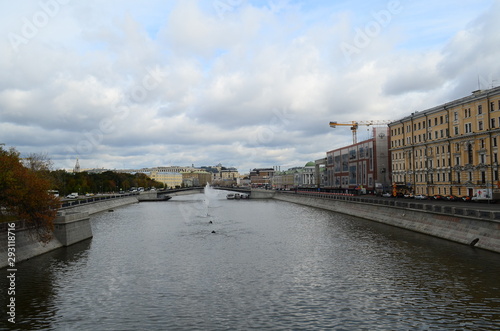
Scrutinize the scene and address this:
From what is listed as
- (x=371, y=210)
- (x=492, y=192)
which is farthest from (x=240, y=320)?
(x=492, y=192)

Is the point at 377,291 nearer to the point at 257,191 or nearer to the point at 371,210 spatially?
the point at 371,210

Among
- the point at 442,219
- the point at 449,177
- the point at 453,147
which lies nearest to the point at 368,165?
the point at 449,177

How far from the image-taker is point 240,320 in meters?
21.6

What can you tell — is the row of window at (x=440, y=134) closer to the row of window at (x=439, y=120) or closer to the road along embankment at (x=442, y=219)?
the row of window at (x=439, y=120)

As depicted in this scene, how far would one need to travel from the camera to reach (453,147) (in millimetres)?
79000

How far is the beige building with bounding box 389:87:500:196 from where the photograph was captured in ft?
222

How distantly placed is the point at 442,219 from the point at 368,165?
79.5 meters

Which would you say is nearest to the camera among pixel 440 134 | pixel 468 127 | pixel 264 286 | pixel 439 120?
pixel 264 286

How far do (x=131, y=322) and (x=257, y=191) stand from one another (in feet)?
519

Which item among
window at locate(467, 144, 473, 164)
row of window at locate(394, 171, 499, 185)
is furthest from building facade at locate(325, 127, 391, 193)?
window at locate(467, 144, 473, 164)

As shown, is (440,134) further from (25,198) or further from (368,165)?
(25,198)

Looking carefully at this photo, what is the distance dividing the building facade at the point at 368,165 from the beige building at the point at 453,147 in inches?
453

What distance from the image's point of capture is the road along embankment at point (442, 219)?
3625 centimetres

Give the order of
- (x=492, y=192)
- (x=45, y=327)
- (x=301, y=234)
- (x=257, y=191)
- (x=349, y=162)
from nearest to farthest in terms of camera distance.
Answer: (x=45, y=327), (x=301, y=234), (x=492, y=192), (x=349, y=162), (x=257, y=191)
